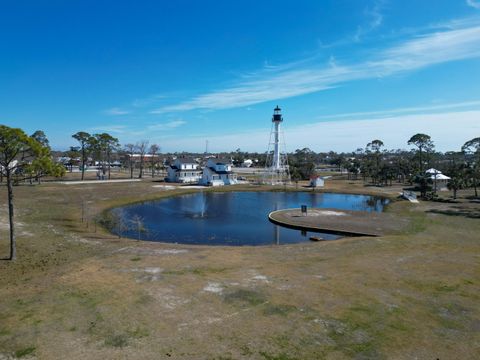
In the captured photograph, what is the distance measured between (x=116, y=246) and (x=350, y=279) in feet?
45.1

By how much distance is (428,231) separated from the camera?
2542 cm

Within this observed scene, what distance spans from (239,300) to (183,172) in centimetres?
5524

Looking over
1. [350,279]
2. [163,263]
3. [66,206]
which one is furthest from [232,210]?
[350,279]

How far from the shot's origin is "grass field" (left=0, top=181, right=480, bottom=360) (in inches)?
360

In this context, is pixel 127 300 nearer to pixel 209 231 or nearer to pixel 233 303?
pixel 233 303

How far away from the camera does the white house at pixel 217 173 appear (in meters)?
→ 61.7

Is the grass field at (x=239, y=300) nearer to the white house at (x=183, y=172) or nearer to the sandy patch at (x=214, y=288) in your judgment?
the sandy patch at (x=214, y=288)

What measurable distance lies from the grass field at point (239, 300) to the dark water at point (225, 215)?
390 cm

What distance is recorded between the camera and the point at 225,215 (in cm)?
3459

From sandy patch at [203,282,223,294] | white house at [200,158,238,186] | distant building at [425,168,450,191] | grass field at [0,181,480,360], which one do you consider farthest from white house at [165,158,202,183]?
sandy patch at [203,282,223,294]

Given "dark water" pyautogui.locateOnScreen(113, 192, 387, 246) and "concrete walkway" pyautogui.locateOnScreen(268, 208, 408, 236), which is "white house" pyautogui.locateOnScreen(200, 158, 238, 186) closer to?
"dark water" pyautogui.locateOnScreen(113, 192, 387, 246)

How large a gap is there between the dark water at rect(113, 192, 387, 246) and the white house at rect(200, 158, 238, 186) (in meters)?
9.86

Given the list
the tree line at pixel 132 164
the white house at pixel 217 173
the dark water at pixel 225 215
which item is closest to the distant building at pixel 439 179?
the tree line at pixel 132 164

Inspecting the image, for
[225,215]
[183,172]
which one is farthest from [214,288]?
[183,172]
